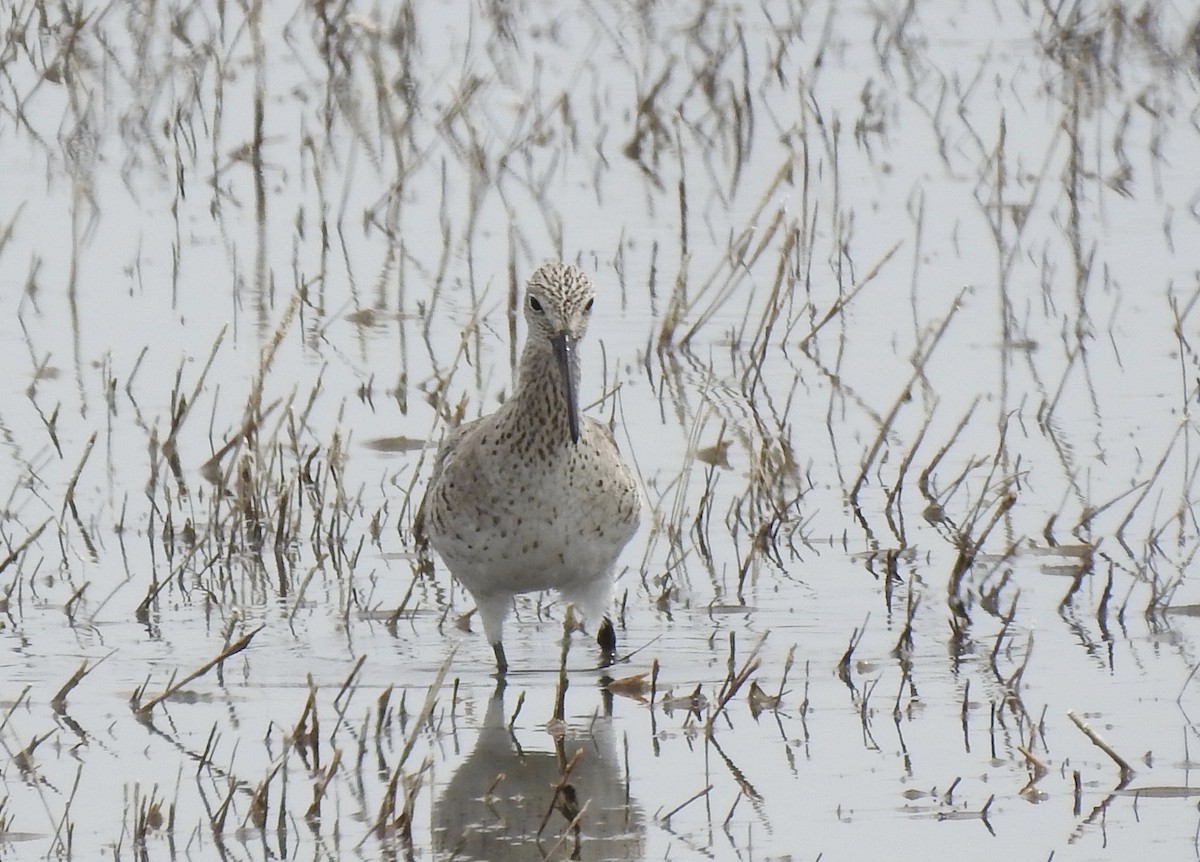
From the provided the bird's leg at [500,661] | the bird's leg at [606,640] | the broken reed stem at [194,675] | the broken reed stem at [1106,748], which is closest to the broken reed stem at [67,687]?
the broken reed stem at [194,675]

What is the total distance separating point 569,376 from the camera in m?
6.92

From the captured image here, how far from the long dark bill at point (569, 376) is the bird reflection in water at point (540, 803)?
831 millimetres

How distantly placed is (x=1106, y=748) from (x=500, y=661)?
1.95 m

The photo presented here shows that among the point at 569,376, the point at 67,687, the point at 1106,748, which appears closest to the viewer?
the point at 1106,748

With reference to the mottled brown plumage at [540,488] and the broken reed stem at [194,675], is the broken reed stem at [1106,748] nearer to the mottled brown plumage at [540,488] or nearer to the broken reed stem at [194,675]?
the mottled brown plumage at [540,488]

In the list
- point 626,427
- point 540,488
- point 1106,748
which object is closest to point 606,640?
point 540,488

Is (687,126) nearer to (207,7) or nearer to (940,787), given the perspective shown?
(207,7)

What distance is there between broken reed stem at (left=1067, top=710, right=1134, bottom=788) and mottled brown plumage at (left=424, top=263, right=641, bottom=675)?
5.12ft

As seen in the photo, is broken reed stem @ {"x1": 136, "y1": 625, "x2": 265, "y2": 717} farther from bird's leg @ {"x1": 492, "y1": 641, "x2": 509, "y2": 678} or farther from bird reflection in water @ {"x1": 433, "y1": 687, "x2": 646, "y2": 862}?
bird's leg @ {"x1": 492, "y1": 641, "x2": 509, "y2": 678}

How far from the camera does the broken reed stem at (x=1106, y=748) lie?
5805mm

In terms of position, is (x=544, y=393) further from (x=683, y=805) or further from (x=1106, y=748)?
→ (x=1106, y=748)

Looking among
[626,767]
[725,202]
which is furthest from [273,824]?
[725,202]

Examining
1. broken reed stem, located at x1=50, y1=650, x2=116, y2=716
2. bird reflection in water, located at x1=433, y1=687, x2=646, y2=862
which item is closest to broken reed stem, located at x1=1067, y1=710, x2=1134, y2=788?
bird reflection in water, located at x1=433, y1=687, x2=646, y2=862

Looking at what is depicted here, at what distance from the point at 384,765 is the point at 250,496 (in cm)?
209
